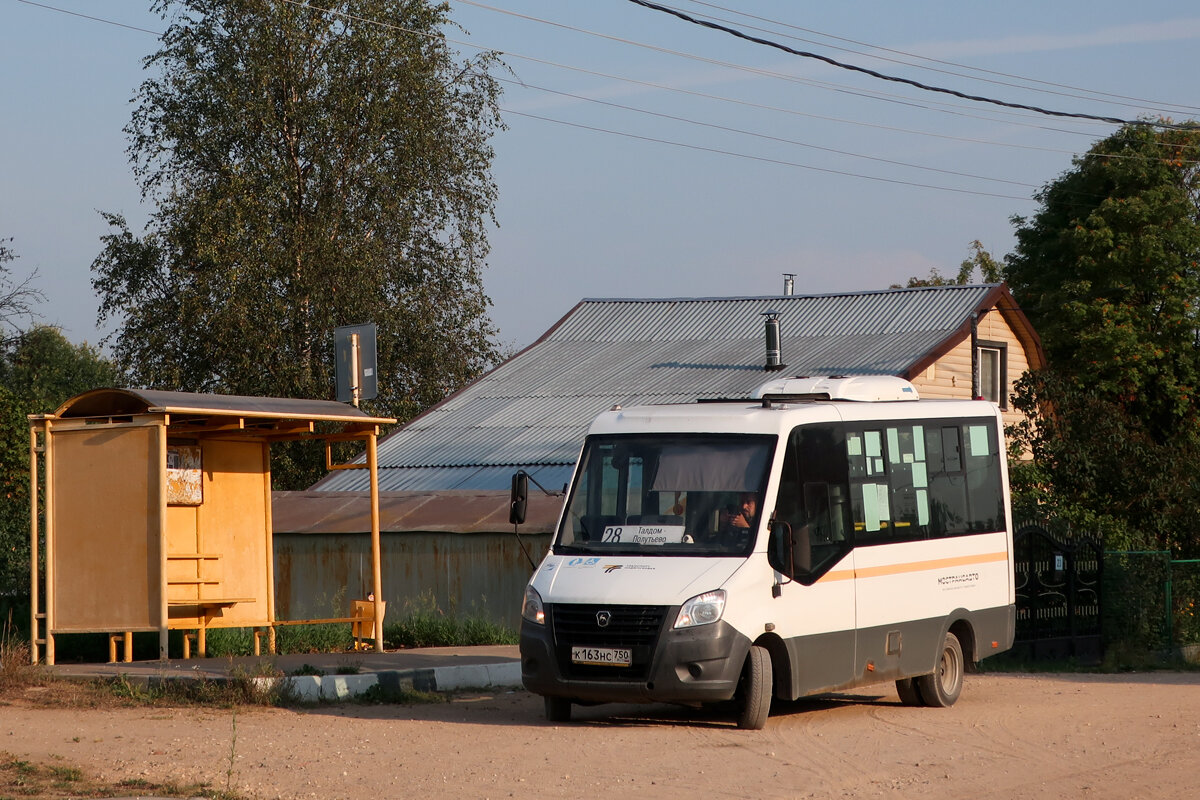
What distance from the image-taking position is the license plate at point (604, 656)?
11.7m

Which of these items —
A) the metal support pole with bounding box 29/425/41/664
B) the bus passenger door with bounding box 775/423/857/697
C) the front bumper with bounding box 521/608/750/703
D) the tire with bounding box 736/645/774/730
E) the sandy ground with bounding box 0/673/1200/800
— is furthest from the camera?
the metal support pole with bounding box 29/425/41/664

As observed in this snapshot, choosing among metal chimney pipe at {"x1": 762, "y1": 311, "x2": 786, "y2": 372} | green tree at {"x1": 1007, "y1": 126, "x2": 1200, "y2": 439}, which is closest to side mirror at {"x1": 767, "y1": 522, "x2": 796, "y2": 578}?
metal chimney pipe at {"x1": 762, "y1": 311, "x2": 786, "y2": 372}

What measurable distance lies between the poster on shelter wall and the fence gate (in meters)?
10.5

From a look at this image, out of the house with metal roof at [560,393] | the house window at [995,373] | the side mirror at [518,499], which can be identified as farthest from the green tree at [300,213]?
the side mirror at [518,499]

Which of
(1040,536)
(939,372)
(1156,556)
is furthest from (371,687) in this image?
(939,372)

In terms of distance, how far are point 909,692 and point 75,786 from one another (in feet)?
25.9

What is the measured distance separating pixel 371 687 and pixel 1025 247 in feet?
141

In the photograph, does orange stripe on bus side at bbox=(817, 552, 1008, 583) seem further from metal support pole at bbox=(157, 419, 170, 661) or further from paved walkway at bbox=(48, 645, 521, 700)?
metal support pole at bbox=(157, 419, 170, 661)

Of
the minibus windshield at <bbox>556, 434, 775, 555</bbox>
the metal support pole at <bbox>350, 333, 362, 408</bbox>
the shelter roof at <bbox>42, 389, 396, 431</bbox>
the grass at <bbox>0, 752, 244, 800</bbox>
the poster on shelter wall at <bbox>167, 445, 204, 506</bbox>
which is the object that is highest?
the metal support pole at <bbox>350, 333, 362, 408</bbox>

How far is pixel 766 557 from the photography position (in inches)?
476

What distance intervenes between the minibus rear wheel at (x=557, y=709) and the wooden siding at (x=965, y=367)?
19245 mm

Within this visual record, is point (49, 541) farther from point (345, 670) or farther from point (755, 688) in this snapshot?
point (755, 688)

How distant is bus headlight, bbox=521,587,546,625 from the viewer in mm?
12102

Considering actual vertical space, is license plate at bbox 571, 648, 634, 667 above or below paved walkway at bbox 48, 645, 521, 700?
above
